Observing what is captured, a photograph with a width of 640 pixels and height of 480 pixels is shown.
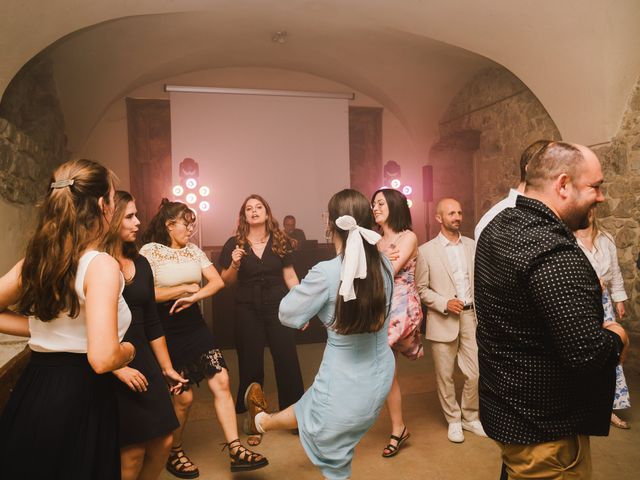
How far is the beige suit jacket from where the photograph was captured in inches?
127

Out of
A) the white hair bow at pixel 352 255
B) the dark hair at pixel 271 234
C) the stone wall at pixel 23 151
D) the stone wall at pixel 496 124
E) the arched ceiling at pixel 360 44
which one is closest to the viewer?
the white hair bow at pixel 352 255

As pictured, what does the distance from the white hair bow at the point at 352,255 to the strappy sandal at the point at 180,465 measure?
1593 millimetres

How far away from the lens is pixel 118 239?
87.5 inches

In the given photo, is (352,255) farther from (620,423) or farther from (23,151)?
(23,151)

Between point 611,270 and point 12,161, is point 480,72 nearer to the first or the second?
point 611,270

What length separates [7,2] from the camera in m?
3.43

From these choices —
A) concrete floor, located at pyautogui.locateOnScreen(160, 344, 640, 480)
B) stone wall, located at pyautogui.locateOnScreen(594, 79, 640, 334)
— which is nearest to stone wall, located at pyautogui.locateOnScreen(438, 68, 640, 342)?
stone wall, located at pyautogui.locateOnScreen(594, 79, 640, 334)

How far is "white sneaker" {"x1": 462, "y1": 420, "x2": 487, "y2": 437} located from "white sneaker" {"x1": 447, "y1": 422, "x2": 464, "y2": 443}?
0.12 metres

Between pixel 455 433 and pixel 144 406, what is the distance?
2.07m

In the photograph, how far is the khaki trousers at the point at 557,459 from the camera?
1.41 m

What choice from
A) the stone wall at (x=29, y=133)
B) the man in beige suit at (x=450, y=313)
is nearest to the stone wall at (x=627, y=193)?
the man in beige suit at (x=450, y=313)

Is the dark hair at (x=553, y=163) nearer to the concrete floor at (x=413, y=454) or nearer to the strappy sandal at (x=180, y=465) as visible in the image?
the concrete floor at (x=413, y=454)

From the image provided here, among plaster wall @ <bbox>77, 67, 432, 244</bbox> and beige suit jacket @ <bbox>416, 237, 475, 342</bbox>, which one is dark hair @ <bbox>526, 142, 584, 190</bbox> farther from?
plaster wall @ <bbox>77, 67, 432, 244</bbox>

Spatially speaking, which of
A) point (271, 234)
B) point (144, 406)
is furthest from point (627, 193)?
point (144, 406)
